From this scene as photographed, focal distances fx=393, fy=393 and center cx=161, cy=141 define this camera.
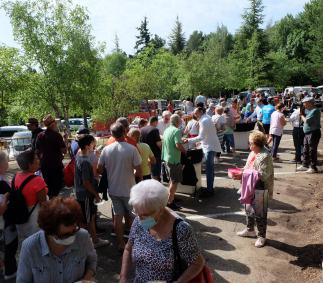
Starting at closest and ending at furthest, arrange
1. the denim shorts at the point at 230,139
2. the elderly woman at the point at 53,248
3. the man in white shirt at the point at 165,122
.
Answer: the elderly woman at the point at 53,248, the man in white shirt at the point at 165,122, the denim shorts at the point at 230,139

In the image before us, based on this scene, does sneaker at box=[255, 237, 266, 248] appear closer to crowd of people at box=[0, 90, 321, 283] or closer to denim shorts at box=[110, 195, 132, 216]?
crowd of people at box=[0, 90, 321, 283]

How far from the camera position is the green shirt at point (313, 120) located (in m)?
10.1

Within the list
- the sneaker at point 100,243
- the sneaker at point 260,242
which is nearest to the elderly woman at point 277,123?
the sneaker at point 260,242

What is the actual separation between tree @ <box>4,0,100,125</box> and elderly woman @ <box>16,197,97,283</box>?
1819 centimetres

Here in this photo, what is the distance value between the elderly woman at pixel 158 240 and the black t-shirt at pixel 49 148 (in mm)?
4641

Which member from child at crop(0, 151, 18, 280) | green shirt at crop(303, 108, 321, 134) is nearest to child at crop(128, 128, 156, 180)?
child at crop(0, 151, 18, 280)

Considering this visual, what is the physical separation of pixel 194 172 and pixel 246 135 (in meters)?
6.09

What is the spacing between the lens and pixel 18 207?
4.39m

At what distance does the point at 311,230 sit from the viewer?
21.9ft

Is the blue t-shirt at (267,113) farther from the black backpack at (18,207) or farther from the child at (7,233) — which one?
the black backpack at (18,207)

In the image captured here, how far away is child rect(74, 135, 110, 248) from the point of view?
5.49 meters

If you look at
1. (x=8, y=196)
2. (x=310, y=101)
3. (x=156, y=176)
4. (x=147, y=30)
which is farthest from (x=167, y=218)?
(x=147, y=30)

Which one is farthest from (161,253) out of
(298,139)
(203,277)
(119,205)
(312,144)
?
(298,139)

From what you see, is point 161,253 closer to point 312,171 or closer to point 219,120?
point 312,171
